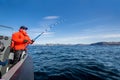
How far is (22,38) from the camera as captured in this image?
7.60 m

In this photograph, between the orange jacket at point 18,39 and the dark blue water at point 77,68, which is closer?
the orange jacket at point 18,39

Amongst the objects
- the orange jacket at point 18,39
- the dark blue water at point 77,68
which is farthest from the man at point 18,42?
the dark blue water at point 77,68

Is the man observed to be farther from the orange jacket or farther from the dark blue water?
the dark blue water

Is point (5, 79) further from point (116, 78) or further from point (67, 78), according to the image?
point (116, 78)

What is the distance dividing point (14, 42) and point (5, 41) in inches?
86.7

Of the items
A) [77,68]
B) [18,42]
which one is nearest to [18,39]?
[18,42]

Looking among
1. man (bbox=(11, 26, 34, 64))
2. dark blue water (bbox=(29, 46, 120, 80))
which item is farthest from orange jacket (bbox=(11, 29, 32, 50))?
dark blue water (bbox=(29, 46, 120, 80))

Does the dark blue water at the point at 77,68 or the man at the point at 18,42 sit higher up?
the man at the point at 18,42

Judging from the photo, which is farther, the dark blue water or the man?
the dark blue water

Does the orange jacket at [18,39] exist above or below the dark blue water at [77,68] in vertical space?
above

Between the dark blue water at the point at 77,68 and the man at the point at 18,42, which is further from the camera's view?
the dark blue water at the point at 77,68

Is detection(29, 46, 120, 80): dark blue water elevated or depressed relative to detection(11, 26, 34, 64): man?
depressed

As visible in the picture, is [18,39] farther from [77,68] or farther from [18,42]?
[77,68]

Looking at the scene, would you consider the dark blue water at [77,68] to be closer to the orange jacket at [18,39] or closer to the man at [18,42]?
the man at [18,42]
